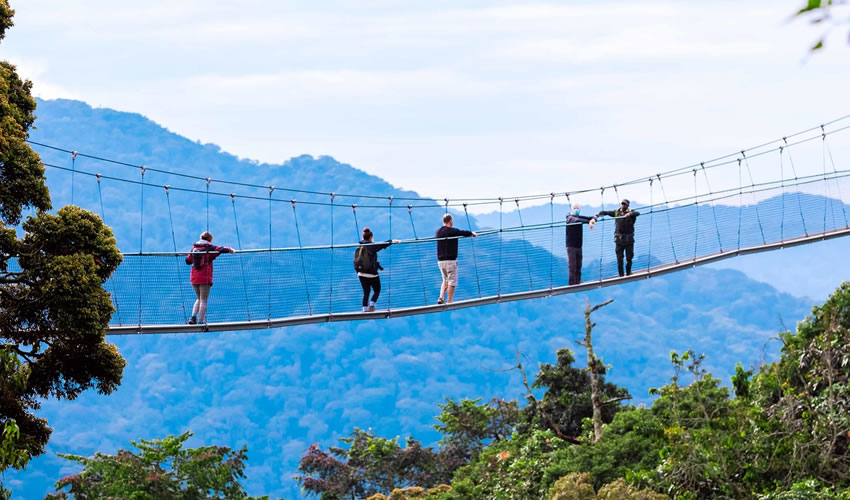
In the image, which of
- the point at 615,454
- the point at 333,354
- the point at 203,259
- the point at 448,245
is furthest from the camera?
the point at 333,354

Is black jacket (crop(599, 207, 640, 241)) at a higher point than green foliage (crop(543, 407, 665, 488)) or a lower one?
higher

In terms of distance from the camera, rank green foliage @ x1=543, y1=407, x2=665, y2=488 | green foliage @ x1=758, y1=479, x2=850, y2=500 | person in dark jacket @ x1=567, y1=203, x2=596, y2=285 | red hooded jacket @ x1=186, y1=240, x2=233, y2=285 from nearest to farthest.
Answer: red hooded jacket @ x1=186, y1=240, x2=233, y2=285 → green foliage @ x1=758, y1=479, x2=850, y2=500 → person in dark jacket @ x1=567, y1=203, x2=596, y2=285 → green foliage @ x1=543, y1=407, x2=665, y2=488

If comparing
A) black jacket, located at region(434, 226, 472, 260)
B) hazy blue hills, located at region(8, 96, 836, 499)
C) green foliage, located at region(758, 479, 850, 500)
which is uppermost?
black jacket, located at region(434, 226, 472, 260)

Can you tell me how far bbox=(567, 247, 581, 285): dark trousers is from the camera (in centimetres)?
1297

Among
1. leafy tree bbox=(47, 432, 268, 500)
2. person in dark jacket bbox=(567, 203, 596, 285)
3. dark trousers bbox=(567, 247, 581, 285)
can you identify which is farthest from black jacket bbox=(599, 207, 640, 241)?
leafy tree bbox=(47, 432, 268, 500)

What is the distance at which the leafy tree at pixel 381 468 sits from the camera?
24000 millimetres

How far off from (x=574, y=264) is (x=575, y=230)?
0.37m

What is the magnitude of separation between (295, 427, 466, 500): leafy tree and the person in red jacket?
12.9 meters

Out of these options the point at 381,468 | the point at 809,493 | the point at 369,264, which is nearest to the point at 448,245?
the point at 369,264

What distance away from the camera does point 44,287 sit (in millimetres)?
8445

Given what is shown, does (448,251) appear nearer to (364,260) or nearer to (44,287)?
(364,260)

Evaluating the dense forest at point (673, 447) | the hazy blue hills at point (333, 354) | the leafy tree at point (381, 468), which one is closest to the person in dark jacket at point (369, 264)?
the dense forest at point (673, 447)

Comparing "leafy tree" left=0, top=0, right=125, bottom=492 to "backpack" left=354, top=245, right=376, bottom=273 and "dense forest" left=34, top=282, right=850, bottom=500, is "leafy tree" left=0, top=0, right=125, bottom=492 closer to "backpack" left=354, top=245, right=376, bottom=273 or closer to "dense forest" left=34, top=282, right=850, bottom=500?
"backpack" left=354, top=245, right=376, bottom=273

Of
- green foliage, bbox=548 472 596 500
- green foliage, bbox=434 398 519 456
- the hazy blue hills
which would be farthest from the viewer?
the hazy blue hills
